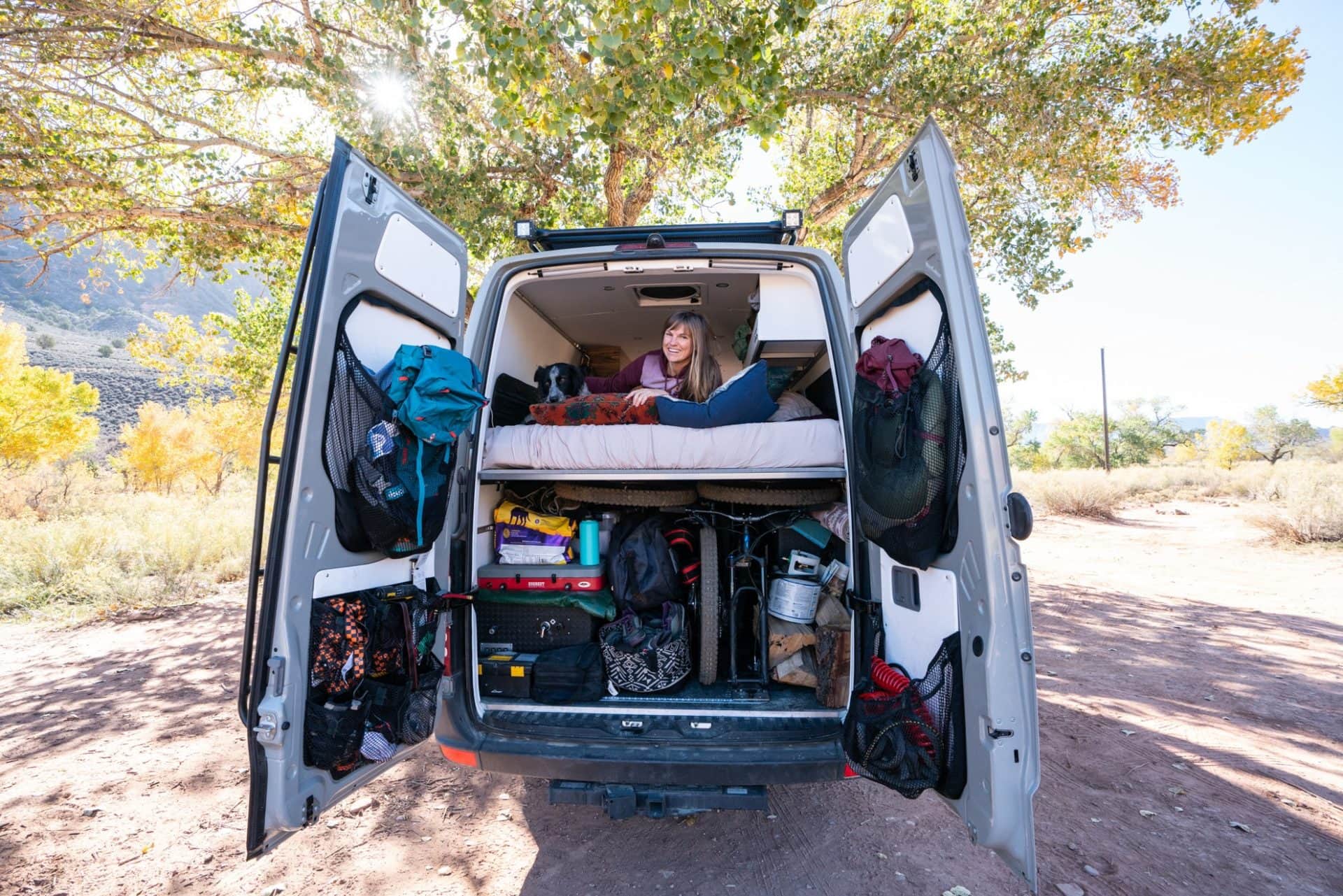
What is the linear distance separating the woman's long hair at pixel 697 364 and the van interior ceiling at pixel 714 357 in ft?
0.66

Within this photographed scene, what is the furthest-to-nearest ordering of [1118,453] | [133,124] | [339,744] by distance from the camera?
[1118,453] < [133,124] < [339,744]

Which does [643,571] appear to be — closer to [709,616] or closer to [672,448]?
[709,616]

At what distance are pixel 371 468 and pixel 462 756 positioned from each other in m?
1.00

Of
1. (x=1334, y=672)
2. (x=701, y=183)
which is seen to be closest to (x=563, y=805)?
(x=1334, y=672)

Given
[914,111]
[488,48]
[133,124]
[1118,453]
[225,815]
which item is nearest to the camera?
[225,815]

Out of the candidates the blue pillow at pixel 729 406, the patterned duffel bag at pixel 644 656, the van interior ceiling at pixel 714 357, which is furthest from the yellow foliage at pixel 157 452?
the blue pillow at pixel 729 406

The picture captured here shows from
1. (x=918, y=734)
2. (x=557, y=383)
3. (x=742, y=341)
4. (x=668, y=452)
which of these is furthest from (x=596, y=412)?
(x=918, y=734)

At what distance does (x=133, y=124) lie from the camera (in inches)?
248

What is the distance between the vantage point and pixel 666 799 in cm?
181

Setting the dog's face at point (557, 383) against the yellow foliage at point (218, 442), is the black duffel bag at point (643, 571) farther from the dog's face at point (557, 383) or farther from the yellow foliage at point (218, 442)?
the yellow foliage at point (218, 442)

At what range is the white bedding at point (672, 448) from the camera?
90.7 inches

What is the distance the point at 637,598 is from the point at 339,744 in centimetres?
115

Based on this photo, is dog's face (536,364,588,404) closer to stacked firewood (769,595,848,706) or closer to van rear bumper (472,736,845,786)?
stacked firewood (769,595,848,706)

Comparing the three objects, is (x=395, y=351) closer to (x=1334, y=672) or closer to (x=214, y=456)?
(x=1334, y=672)
